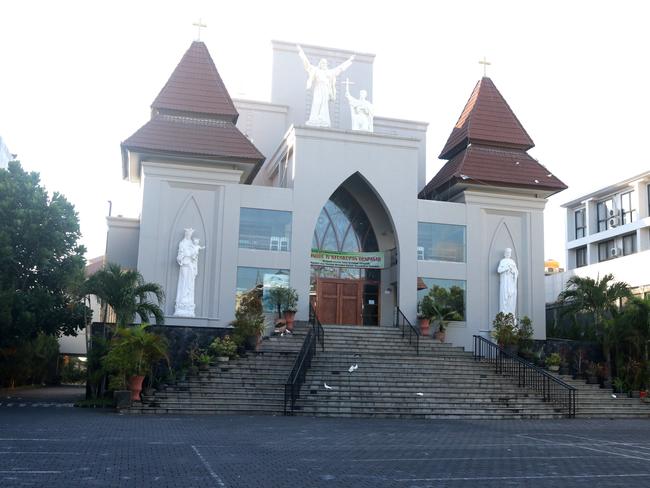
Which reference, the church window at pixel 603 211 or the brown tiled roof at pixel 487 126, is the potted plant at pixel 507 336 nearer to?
the brown tiled roof at pixel 487 126

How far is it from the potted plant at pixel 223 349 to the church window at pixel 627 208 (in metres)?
31.4

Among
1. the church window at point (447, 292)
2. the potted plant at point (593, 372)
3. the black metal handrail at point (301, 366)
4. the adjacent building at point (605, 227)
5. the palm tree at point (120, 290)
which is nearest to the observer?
the black metal handrail at point (301, 366)

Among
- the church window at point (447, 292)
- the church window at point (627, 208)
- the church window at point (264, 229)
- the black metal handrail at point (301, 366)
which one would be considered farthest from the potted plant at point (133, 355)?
the church window at point (627, 208)

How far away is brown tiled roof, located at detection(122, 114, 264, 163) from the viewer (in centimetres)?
2480

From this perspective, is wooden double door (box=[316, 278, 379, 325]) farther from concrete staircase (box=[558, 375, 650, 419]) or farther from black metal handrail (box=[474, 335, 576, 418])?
concrete staircase (box=[558, 375, 650, 419])

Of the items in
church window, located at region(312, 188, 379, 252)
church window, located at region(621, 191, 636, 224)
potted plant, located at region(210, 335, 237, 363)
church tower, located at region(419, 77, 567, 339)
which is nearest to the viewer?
potted plant, located at region(210, 335, 237, 363)

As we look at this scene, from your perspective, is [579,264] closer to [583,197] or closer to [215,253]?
[583,197]

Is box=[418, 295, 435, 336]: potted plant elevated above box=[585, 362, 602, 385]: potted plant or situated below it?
above

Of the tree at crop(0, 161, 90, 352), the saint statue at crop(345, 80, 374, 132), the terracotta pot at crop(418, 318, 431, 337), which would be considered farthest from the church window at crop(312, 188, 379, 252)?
the tree at crop(0, 161, 90, 352)

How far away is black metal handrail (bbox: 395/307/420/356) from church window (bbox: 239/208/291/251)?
14.3 feet

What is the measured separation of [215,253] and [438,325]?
7865mm

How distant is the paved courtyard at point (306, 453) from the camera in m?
9.15

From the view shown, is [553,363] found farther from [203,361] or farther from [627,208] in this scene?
[627,208]

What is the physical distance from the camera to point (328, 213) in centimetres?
2812
